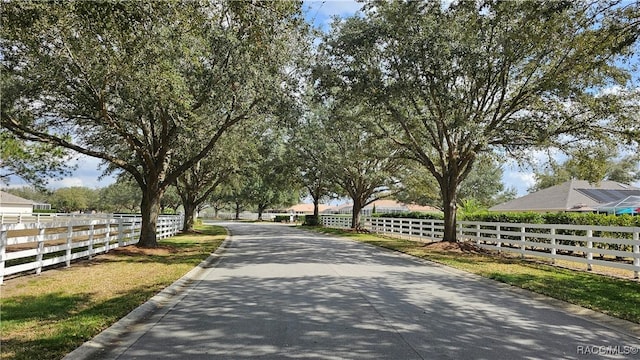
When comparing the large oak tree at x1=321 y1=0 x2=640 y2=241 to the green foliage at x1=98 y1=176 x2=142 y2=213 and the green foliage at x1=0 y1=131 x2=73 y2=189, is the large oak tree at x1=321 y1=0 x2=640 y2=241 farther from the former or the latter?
the green foliage at x1=98 y1=176 x2=142 y2=213

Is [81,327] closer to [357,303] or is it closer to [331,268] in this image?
[357,303]

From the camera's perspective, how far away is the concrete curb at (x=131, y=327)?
5008 mm

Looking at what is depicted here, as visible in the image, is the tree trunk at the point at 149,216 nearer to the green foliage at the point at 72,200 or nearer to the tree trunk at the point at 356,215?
the tree trunk at the point at 356,215

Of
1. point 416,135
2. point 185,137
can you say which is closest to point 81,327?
point 185,137

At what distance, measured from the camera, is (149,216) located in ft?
56.8

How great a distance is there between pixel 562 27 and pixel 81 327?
11.0 meters

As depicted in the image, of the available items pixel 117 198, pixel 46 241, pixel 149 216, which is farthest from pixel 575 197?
pixel 117 198

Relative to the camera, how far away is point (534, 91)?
1675cm

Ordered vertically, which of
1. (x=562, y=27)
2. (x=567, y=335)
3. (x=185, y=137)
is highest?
(x=562, y=27)

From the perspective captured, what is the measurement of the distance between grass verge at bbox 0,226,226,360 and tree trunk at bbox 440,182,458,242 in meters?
11.4

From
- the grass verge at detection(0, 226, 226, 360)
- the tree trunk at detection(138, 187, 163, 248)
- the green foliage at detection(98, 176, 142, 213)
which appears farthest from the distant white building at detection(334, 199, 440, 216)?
the grass verge at detection(0, 226, 226, 360)

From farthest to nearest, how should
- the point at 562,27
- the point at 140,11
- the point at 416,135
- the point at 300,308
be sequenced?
the point at 416,135
the point at 562,27
the point at 140,11
the point at 300,308

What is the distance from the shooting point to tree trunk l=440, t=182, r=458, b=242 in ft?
65.6

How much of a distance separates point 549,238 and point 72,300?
13.0 metres
